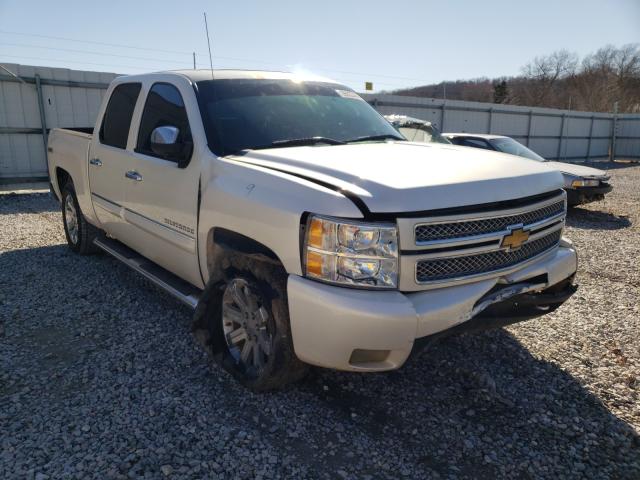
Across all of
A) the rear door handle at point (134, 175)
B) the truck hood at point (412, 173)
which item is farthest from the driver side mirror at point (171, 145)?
the rear door handle at point (134, 175)

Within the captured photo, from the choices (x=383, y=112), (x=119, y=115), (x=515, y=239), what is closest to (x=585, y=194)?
(x=515, y=239)

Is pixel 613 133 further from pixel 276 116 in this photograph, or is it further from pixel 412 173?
pixel 412 173

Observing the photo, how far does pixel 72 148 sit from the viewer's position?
18.2ft

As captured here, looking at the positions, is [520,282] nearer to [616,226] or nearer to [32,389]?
[32,389]

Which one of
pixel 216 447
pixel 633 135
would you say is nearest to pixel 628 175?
pixel 633 135

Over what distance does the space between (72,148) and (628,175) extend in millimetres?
20296

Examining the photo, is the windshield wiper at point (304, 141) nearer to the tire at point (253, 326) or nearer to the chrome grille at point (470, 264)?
the tire at point (253, 326)

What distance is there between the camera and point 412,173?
104 inches

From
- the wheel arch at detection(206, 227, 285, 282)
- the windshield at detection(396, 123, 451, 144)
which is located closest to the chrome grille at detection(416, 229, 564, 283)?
the wheel arch at detection(206, 227, 285, 282)

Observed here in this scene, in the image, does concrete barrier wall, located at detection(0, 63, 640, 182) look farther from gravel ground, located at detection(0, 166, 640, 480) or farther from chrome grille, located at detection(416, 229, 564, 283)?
chrome grille, located at detection(416, 229, 564, 283)

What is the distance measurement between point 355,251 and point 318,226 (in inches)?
8.5

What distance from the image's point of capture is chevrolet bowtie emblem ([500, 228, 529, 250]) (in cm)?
271

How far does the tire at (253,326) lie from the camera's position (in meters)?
2.69

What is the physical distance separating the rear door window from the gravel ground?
59.4 inches
